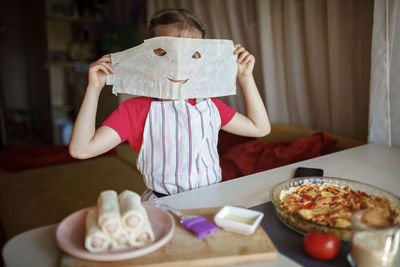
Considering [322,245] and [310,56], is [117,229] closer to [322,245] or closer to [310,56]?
[322,245]

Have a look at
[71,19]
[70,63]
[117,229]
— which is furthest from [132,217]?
[71,19]

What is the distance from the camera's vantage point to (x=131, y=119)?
3.43 feet

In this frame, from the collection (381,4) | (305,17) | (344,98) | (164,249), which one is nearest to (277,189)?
(164,249)

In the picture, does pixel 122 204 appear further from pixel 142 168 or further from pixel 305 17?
pixel 305 17

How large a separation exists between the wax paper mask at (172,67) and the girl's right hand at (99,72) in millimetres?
20

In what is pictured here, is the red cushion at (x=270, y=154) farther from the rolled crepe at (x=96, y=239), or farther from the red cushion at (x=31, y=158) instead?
the red cushion at (x=31, y=158)

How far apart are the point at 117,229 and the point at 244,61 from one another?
0.70 meters

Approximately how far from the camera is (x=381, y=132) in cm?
139

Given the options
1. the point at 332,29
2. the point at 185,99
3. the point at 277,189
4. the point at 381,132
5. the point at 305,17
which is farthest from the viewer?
the point at 305,17

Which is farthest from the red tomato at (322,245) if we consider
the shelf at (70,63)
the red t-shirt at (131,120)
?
the shelf at (70,63)

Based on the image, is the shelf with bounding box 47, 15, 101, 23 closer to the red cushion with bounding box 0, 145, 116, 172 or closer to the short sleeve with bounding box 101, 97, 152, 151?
the red cushion with bounding box 0, 145, 116, 172

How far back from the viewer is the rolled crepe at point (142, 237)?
1.96ft

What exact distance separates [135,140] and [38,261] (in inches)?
20.8

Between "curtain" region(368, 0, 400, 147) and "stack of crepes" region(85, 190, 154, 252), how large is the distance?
3.76 ft
